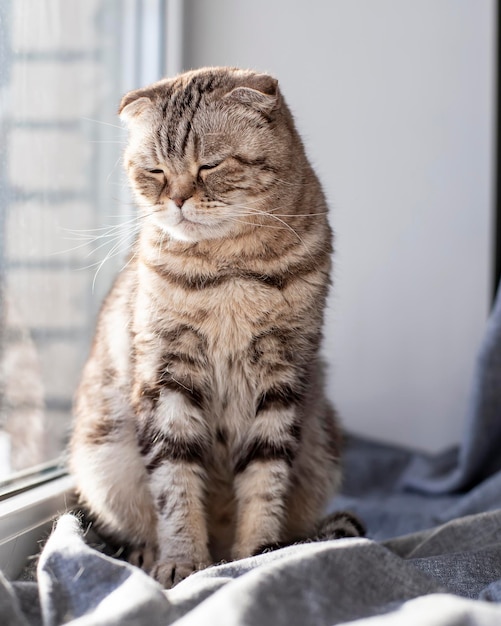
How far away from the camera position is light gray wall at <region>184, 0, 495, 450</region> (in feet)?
6.53

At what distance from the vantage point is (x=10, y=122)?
53.2 inches

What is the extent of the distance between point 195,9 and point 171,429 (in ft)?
4.55

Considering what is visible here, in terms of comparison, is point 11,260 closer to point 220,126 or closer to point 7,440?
point 7,440

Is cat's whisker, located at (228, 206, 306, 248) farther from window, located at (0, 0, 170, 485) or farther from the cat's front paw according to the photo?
the cat's front paw

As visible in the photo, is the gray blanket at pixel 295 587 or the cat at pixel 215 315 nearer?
the gray blanket at pixel 295 587

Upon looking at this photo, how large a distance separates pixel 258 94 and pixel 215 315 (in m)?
0.35

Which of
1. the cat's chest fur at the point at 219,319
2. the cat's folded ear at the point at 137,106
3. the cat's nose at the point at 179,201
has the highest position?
the cat's folded ear at the point at 137,106

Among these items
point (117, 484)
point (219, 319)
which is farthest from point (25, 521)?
point (219, 319)

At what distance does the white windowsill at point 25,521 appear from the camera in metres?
1.11

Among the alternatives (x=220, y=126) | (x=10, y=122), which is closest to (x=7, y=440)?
(x=10, y=122)

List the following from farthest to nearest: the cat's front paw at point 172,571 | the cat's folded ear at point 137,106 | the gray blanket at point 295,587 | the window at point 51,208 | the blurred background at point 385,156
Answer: the blurred background at point 385,156
the window at point 51,208
the cat's folded ear at point 137,106
the cat's front paw at point 172,571
the gray blanket at point 295,587

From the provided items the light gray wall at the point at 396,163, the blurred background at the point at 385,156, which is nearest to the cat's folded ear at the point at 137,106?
the blurred background at the point at 385,156

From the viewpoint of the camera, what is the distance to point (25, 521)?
1171mm

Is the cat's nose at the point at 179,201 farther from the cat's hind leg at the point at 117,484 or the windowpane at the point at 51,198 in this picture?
the cat's hind leg at the point at 117,484
